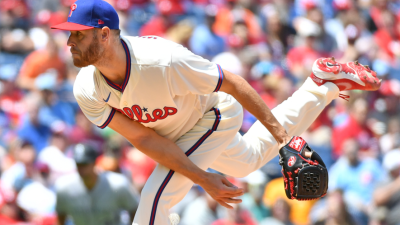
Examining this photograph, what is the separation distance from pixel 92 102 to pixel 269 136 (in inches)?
56.4

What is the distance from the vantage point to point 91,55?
10.2 feet

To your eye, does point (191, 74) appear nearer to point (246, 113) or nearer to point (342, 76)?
point (342, 76)

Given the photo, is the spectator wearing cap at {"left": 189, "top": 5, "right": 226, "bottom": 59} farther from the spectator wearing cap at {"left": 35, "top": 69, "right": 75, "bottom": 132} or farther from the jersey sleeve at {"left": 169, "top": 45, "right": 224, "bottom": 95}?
the jersey sleeve at {"left": 169, "top": 45, "right": 224, "bottom": 95}

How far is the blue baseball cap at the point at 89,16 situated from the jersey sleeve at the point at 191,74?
0.45 meters

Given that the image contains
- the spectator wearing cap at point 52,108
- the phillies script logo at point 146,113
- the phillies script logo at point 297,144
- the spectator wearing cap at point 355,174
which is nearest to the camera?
the phillies script logo at point 297,144

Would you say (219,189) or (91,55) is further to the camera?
(219,189)

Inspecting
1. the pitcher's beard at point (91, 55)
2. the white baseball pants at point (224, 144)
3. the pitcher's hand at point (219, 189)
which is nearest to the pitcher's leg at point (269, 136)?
the white baseball pants at point (224, 144)

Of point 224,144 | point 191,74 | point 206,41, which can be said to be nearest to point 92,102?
point 191,74

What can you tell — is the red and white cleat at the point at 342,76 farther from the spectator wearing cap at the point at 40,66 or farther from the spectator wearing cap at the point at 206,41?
the spectator wearing cap at the point at 40,66

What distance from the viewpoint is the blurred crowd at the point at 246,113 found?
573 centimetres

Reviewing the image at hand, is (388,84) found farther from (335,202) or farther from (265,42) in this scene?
(335,202)

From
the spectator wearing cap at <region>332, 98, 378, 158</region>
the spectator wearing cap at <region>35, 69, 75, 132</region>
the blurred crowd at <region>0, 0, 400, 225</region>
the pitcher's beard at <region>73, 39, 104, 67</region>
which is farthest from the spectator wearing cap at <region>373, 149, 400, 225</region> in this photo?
the spectator wearing cap at <region>35, 69, 75, 132</region>

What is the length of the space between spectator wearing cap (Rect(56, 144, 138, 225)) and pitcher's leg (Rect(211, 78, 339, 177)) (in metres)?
1.35

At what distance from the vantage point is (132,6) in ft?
29.0
